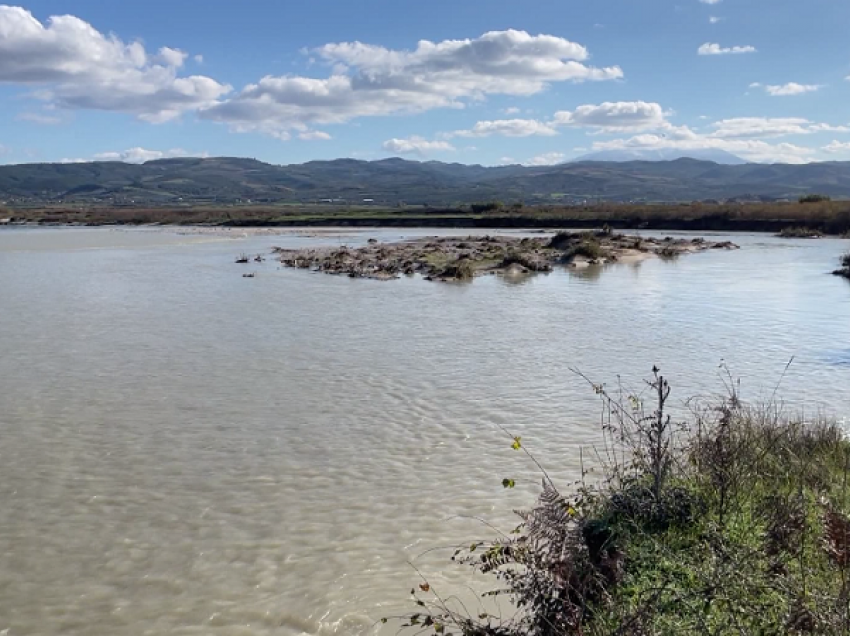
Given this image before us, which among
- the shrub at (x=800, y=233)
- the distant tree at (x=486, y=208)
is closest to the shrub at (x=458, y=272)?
the shrub at (x=800, y=233)

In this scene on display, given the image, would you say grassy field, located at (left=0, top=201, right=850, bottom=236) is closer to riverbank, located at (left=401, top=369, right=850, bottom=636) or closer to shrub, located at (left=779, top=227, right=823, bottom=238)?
shrub, located at (left=779, top=227, right=823, bottom=238)

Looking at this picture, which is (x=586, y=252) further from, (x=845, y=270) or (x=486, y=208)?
(x=486, y=208)

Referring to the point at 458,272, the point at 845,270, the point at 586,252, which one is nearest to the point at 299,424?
the point at 458,272

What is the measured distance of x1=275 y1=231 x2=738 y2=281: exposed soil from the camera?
3378 cm

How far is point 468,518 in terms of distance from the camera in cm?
786

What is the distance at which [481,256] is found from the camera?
39906mm

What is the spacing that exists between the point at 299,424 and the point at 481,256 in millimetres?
29567

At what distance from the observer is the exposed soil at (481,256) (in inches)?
1330

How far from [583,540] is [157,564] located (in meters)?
3.61

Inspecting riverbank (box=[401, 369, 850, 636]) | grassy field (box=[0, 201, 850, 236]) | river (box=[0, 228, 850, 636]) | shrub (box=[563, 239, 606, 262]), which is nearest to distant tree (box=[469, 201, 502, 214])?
grassy field (box=[0, 201, 850, 236])

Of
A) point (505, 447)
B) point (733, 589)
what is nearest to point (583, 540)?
point (733, 589)

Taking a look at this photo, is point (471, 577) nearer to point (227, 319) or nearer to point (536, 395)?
point (536, 395)

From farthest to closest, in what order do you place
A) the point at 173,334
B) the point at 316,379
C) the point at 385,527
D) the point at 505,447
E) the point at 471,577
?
the point at 173,334
the point at 316,379
the point at 505,447
the point at 385,527
the point at 471,577

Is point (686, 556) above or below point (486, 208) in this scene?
below
